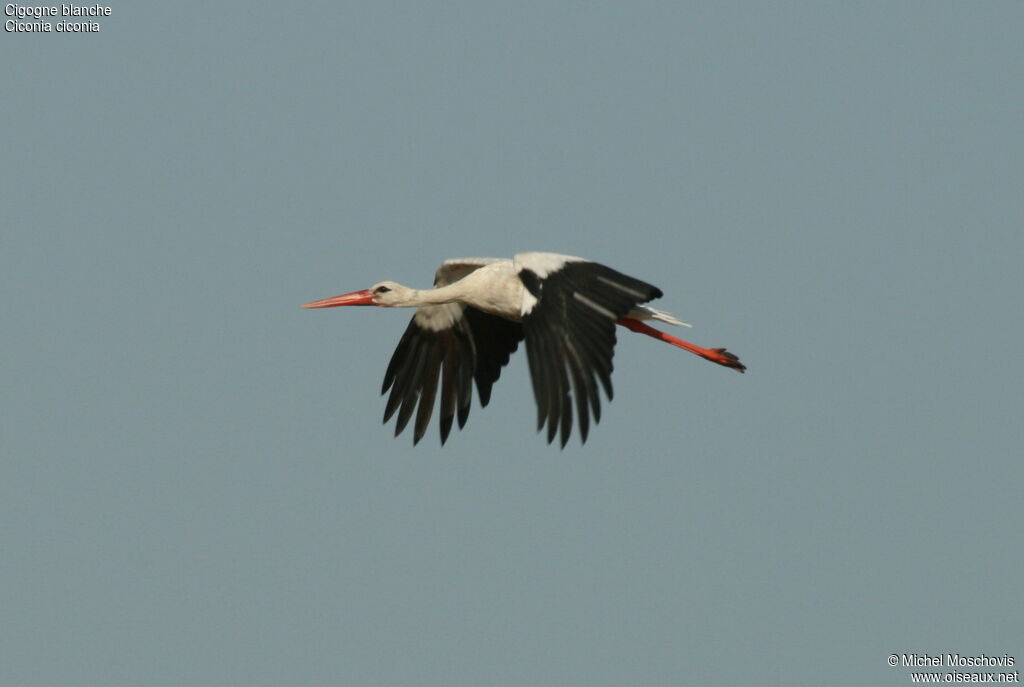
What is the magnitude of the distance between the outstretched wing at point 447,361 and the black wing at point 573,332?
2828mm

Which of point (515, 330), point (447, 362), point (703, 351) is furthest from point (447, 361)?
point (703, 351)

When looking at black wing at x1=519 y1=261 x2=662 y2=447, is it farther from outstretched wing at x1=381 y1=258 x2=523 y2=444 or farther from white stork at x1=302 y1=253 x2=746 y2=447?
outstretched wing at x1=381 y1=258 x2=523 y2=444

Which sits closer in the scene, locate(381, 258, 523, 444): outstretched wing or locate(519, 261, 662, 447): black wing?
locate(519, 261, 662, 447): black wing

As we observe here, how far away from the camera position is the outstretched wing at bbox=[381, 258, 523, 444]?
19.5m

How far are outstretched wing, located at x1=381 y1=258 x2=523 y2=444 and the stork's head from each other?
0.44 m

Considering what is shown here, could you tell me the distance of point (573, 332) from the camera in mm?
15914

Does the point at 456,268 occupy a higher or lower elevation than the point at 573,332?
higher

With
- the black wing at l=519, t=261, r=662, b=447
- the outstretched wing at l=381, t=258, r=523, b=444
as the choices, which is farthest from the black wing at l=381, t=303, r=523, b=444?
the black wing at l=519, t=261, r=662, b=447

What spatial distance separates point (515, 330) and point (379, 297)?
155 centimetres

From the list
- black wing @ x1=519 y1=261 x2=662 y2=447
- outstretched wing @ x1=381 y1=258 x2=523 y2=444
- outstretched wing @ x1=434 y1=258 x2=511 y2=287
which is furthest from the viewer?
outstretched wing @ x1=381 y1=258 x2=523 y2=444

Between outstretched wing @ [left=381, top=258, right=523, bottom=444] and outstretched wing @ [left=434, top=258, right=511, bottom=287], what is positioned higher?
outstretched wing @ [left=434, top=258, right=511, bottom=287]

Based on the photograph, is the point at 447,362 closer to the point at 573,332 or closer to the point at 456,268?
the point at 456,268

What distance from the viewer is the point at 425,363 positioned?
64.7 feet

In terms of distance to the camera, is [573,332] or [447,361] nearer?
[573,332]
